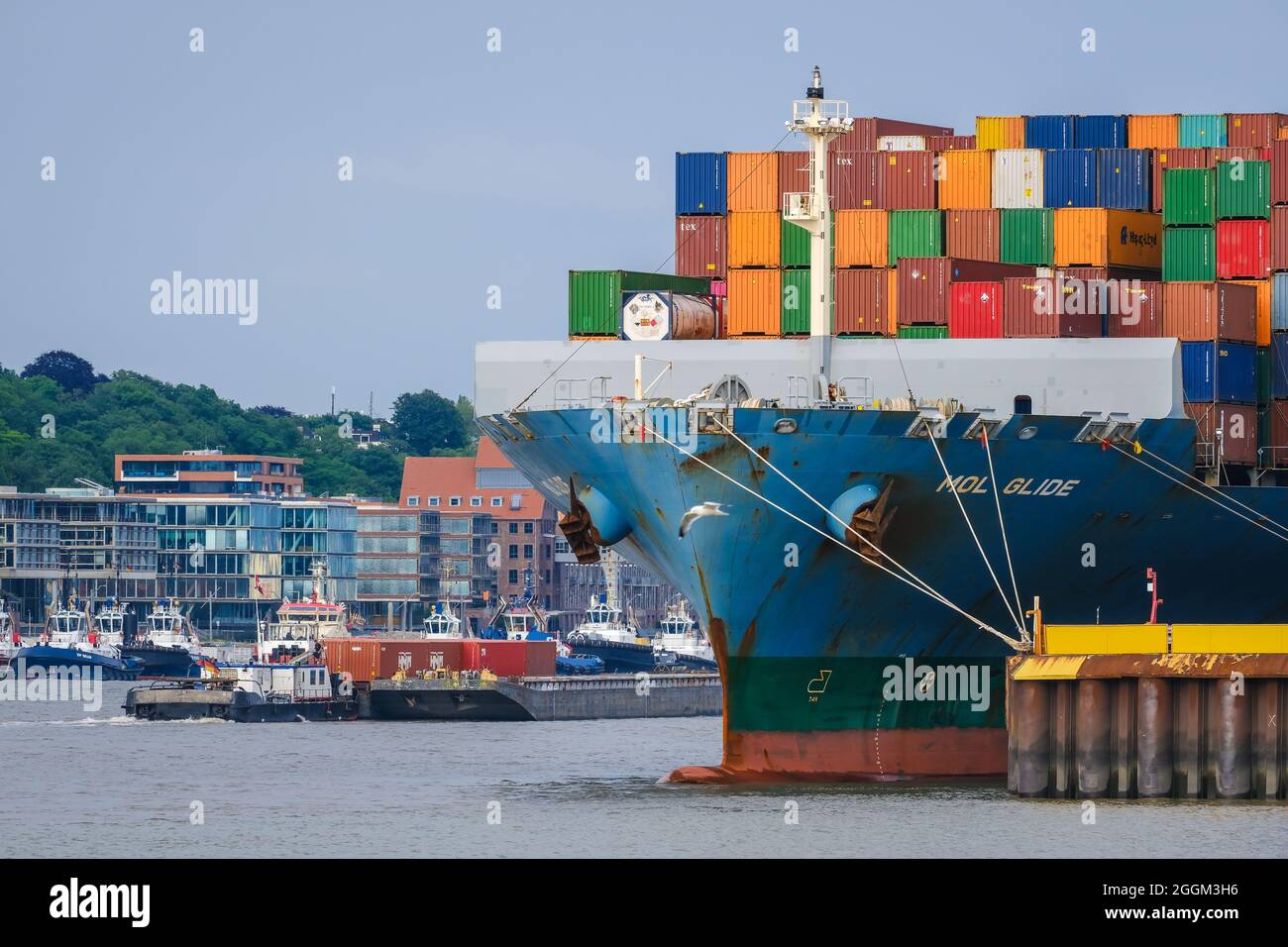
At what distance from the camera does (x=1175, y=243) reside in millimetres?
57688

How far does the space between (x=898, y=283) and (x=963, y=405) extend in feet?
12.0

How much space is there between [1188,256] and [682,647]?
339 ft

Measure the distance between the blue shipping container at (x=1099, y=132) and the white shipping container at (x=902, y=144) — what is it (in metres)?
3.98

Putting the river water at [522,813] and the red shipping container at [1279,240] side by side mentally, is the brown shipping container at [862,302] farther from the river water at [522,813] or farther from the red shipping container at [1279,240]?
the river water at [522,813]

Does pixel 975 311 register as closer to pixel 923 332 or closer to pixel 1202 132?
pixel 923 332

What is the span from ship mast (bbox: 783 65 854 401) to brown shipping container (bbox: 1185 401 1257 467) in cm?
843

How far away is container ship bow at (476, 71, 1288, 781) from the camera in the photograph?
52.4m

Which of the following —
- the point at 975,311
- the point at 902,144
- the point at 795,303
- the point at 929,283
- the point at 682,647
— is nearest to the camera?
the point at 975,311

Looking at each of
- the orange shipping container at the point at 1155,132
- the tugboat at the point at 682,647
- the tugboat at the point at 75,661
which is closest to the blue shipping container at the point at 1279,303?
the orange shipping container at the point at 1155,132

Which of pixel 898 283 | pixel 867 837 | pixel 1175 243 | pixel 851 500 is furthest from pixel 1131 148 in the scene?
pixel 867 837

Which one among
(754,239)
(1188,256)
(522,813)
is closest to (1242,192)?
(1188,256)

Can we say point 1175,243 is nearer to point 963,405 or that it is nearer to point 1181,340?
point 1181,340

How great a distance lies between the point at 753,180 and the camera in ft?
201

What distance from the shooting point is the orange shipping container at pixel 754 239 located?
58031mm
